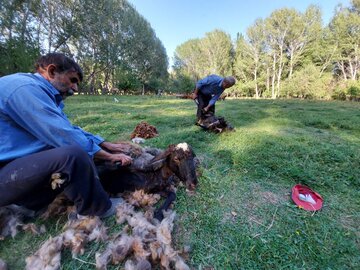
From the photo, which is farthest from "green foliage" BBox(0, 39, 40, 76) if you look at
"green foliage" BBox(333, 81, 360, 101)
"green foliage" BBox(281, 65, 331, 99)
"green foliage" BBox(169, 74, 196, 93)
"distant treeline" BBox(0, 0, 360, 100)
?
"green foliage" BBox(333, 81, 360, 101)

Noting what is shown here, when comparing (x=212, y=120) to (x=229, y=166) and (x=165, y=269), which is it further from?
(x=165, y=269)

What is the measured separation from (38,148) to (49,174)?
27 cm

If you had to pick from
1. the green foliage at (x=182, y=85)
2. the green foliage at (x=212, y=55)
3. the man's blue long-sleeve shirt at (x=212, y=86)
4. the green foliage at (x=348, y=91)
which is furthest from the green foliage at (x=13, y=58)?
the green foliage at (x=212, y=55)

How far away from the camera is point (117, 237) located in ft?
5.60

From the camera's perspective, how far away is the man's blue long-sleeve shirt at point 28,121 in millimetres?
1488

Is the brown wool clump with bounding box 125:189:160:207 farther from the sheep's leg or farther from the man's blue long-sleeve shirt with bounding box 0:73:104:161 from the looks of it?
the man's blue long-sleeve shirt with bounding box 0:73:104:161

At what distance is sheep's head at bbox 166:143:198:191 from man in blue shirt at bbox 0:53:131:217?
74 cm

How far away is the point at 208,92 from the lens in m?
5.23

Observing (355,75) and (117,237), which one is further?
(355,75)

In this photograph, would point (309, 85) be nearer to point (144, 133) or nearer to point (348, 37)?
point (348, 37)

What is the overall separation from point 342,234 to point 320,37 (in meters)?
30.4

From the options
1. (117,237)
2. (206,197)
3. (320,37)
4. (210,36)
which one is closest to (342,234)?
(206,197)

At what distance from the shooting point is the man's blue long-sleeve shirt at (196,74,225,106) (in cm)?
510

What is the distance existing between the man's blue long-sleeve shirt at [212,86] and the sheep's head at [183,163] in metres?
3.05
